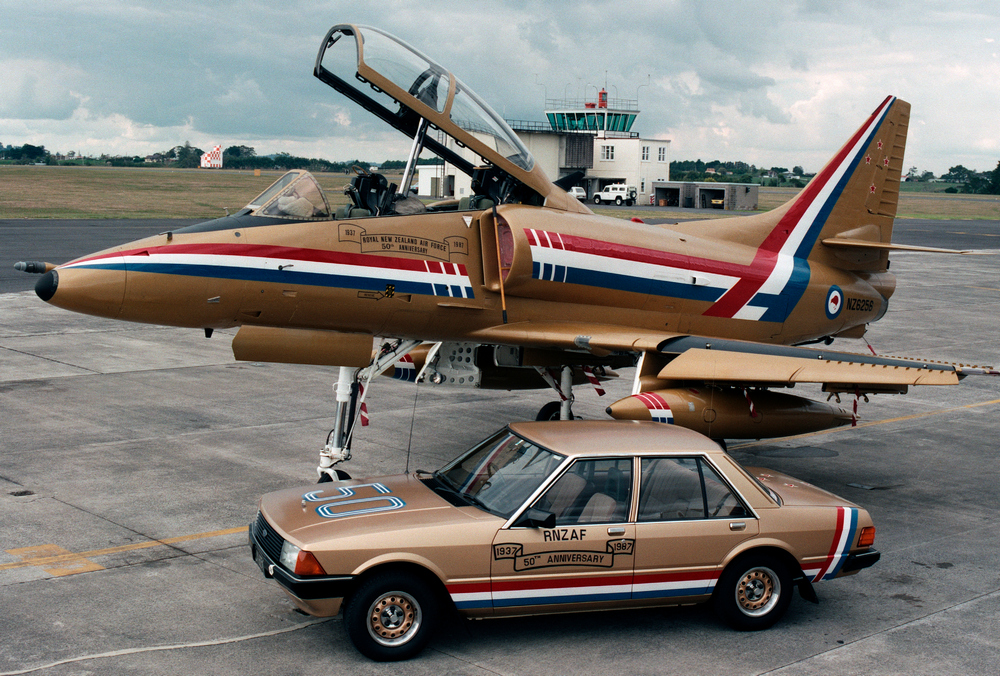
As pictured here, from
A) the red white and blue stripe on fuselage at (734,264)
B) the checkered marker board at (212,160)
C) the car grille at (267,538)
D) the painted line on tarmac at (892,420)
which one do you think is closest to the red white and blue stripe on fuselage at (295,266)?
the red white and blue stripe on fuselage at (734,264)

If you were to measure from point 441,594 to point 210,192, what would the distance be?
303 ft

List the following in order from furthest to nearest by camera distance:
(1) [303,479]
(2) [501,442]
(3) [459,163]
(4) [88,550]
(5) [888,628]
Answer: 1. (3) [459,163]
2. (1) [303,479]
3. (4) [88,550]
4. (2) [501,442]
5. (5) [888,628]

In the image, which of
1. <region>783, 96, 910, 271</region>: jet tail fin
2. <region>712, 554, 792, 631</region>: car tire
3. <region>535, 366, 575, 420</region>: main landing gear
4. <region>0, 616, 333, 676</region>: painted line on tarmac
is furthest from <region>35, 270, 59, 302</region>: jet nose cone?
<region>783, 96, 910, 271</region>: jet tail fin

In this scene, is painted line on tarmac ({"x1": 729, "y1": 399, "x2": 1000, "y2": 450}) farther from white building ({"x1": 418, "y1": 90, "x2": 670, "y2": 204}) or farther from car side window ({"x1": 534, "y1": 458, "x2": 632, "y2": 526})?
white building ({"x1": 418, "y1": 90, "x2": 670, "y2": 204})

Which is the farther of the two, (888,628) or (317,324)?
(317,324)

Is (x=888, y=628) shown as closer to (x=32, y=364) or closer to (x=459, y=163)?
(x=459, y=163)

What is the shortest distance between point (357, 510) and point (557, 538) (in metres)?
1.45

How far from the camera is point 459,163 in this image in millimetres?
11305

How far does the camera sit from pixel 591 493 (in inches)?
264

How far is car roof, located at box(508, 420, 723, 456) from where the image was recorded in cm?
692

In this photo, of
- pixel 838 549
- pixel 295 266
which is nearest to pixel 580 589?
pixel 838 549

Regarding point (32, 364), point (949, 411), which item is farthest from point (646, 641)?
point (32, 364)

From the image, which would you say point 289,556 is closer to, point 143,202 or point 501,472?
point 501,472

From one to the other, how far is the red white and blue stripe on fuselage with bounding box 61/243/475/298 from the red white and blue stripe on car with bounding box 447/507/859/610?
4.18 metres
